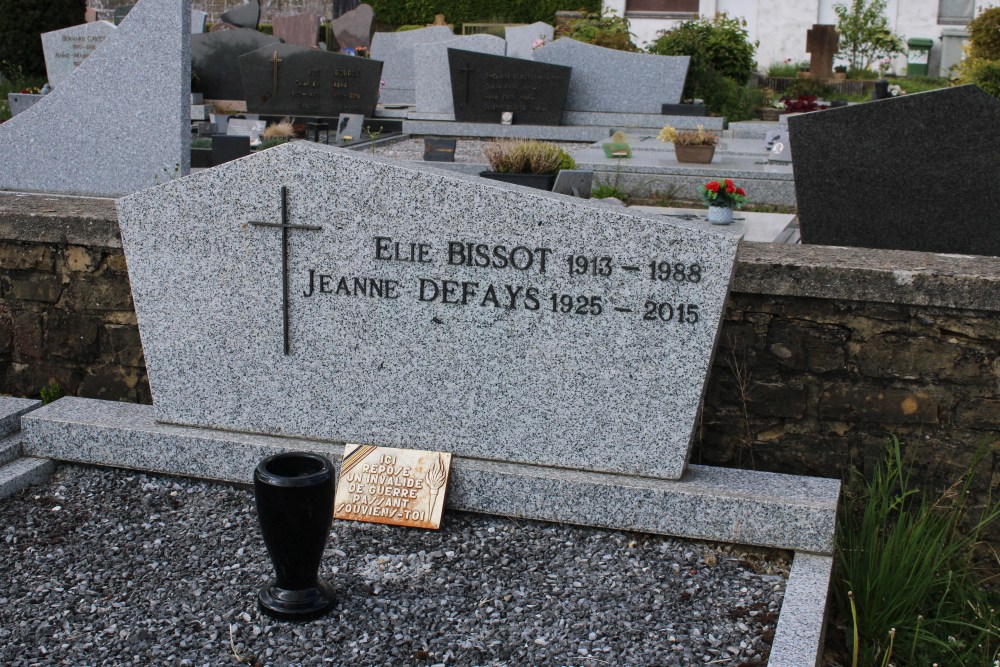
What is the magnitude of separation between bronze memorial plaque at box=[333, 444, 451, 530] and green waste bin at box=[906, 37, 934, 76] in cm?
2898

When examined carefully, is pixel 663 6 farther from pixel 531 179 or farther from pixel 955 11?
pixel 531 179

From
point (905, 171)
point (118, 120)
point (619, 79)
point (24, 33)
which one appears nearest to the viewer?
A: point (905, 171)

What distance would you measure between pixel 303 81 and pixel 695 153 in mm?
7202

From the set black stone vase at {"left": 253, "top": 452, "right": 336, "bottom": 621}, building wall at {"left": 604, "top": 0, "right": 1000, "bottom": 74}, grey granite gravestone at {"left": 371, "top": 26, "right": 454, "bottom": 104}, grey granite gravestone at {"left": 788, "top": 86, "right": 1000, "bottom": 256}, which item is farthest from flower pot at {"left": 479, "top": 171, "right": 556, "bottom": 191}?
building wall at {"left": 604, "top": 0, "right": 1000, "bottom": 74}

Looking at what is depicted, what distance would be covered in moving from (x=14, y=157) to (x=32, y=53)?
14818 mm

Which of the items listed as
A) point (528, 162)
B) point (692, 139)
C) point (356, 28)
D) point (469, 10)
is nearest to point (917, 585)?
point (528, 162)

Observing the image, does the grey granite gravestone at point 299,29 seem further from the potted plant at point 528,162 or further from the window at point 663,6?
the potted plant at point 528,162

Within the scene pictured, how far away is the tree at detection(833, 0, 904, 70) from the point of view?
90.9 ft

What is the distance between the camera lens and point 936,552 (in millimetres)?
3383

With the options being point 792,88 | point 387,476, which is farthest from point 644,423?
point 792,88

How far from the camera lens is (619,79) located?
15.7 m

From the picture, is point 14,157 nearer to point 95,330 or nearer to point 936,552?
point 95,330

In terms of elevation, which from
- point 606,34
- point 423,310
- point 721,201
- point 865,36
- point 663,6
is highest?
point 663,6

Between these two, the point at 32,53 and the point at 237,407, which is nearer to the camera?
the point at 237,407
